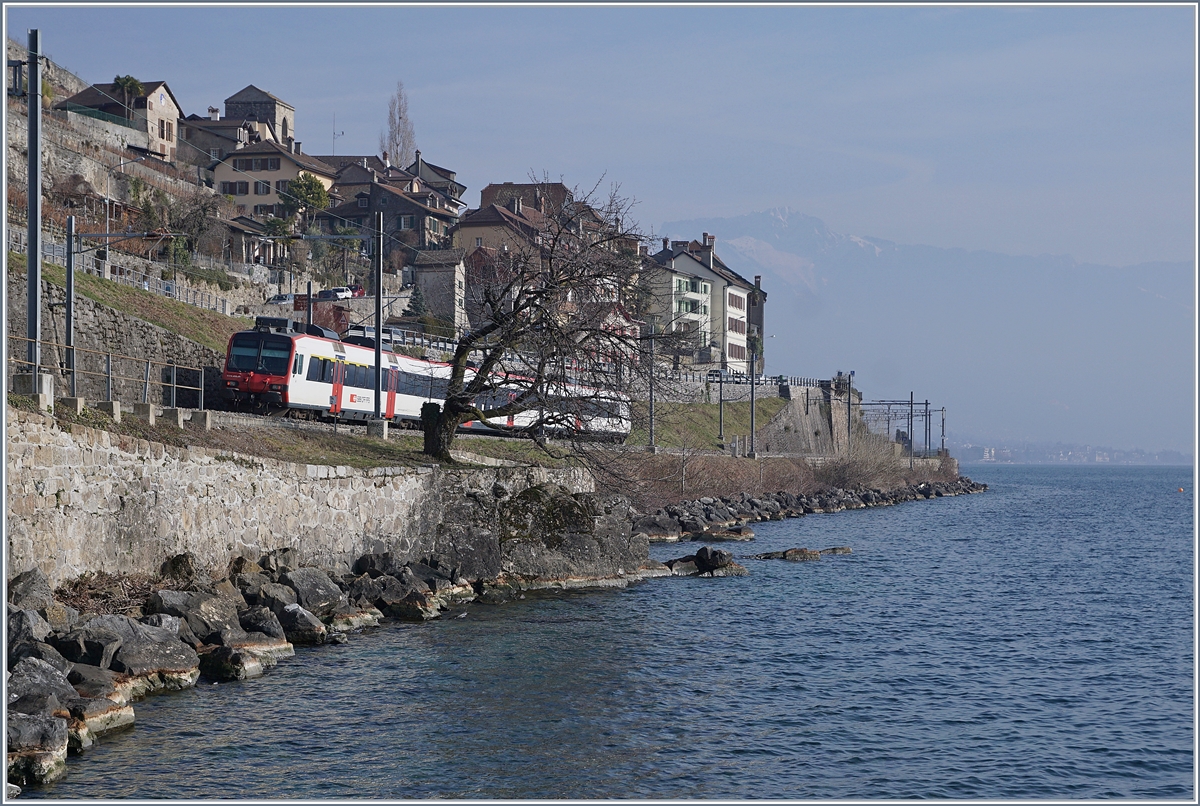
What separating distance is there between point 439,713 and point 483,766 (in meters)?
2.48

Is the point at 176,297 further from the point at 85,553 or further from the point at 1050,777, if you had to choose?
the point at 1050,777

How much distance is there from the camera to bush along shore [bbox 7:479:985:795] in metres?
13.9

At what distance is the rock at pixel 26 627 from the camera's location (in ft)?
49.7

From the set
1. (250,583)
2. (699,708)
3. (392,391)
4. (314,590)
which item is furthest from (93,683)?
(392,391)

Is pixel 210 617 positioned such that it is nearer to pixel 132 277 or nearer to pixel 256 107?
pixel 132 277

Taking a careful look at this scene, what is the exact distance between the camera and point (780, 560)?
3934 cm

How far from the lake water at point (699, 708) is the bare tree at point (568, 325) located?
16.2 feet

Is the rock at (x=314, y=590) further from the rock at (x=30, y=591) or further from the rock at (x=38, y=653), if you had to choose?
the rock at (x=38, y=653)

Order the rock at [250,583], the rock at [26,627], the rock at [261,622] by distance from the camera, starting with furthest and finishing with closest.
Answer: the rock at [250,583], the rock at [261,622], the rock at [26,627]

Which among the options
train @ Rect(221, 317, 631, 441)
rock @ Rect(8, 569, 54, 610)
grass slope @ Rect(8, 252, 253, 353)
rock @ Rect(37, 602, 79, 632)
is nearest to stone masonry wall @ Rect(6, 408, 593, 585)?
rock @ Rect(8, 569, 54, 610)

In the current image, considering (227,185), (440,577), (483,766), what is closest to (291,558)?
(440,577)

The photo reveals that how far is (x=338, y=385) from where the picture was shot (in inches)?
1606

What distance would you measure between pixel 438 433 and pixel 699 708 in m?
14.9

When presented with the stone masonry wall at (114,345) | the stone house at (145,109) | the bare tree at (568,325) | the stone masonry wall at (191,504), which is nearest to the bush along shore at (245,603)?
the stone masonry wall at (191,504)
